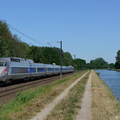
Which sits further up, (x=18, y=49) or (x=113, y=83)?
(x=18, y=49)

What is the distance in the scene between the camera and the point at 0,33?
2537 inches

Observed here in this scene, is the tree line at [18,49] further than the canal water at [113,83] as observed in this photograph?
Yes

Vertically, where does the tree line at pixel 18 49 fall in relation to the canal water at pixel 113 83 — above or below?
above

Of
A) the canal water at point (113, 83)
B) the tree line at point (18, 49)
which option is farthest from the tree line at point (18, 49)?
the canal water at point (113, 83)

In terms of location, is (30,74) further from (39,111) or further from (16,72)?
(39,111)

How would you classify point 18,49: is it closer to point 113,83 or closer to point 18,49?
point 18,49

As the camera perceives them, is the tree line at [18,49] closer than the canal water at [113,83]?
No

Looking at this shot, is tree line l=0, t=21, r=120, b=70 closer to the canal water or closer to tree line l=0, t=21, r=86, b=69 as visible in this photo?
tree line l=0, t=21, r=86, b=69

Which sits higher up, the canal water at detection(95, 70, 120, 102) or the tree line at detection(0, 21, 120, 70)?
the tree line at detection(0, 21, 120, 70)

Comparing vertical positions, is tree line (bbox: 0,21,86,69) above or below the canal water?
above

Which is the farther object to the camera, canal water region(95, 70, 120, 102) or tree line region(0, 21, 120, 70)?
tree line region(0, 21, 120, 70)

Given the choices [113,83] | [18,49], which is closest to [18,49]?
[18,49]

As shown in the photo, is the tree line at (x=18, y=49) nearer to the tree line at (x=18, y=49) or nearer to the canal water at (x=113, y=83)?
the tree line at (x=18, y=49)

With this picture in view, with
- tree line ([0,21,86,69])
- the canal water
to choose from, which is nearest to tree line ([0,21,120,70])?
tree line ([0,21,86,69])
